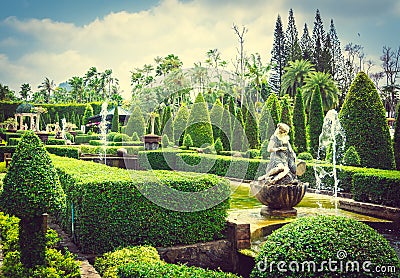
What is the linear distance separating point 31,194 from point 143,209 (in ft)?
5.82

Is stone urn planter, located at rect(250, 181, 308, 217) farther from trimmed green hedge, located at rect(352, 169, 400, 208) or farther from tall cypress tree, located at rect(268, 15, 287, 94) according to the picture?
tall cypress tree, located at rect(268, 15, 287, 94)

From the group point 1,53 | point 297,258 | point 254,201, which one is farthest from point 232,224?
point 1,53

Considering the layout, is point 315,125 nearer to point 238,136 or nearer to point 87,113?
point 238,136

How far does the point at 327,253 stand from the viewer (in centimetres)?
311

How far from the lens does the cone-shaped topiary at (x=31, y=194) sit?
4.09 metres

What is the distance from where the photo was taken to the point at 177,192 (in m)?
5.73

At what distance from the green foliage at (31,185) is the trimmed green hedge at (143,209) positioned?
1.02 m

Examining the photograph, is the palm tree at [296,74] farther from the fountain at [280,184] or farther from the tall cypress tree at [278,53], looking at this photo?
the fountain at [280,184]

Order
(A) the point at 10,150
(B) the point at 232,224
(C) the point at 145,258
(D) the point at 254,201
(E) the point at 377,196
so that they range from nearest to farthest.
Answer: (C) the point at 145,258, (B) the point at 232,224, (E) the point at 377,196, (D) the point at 254,201, (A) the point at 10,150

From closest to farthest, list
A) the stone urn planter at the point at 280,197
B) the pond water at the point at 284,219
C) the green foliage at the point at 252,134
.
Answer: the pond water at the point at 284,219, the stone urn planter at the point at 280,197, the green foliage at the point at 252,134

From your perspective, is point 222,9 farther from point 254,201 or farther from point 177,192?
point 177,192

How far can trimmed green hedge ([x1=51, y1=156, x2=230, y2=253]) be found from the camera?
5.32 metres

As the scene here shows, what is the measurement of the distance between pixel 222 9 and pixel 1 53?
15713 mm

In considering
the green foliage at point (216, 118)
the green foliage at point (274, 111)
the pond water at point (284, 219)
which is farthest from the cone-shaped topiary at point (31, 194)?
the green foliage at point (216, 118)
